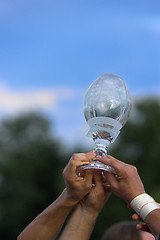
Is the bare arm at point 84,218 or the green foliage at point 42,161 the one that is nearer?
the bare arm at point 84,218

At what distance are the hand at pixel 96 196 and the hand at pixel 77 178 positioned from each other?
0.10 meters

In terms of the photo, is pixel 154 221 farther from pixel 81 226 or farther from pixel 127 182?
pixel 81 226

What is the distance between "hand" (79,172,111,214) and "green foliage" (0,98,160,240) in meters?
27.3

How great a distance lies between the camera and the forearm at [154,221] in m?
2.62

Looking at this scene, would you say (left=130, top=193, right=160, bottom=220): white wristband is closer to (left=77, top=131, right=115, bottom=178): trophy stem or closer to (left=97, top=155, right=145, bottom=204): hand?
(left=97, top=155, right=145, bottom=204): hand

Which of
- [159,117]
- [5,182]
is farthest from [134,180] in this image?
[5,182]

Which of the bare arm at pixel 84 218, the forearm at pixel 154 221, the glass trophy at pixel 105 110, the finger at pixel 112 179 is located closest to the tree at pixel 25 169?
the bare arm at pixel 84 218

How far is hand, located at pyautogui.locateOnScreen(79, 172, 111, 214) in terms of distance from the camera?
331 centimetres

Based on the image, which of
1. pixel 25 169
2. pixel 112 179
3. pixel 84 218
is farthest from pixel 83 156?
pixel 25 169

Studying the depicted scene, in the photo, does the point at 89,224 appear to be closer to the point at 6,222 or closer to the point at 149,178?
the point at 149,178

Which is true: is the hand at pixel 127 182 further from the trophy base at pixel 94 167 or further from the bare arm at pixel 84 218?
the bare arm at pixel 84 218

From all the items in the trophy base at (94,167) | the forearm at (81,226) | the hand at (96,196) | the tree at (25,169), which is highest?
the trophy base at (94,167)

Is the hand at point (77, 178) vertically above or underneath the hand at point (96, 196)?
above

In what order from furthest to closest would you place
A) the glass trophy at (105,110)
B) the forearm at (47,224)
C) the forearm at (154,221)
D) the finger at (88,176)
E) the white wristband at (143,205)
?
the forearm at (47,224) → the glass trophy at (105,110) → the finger at (88,176) → the white wristband at (143,205) → the forearm at (154,221)
